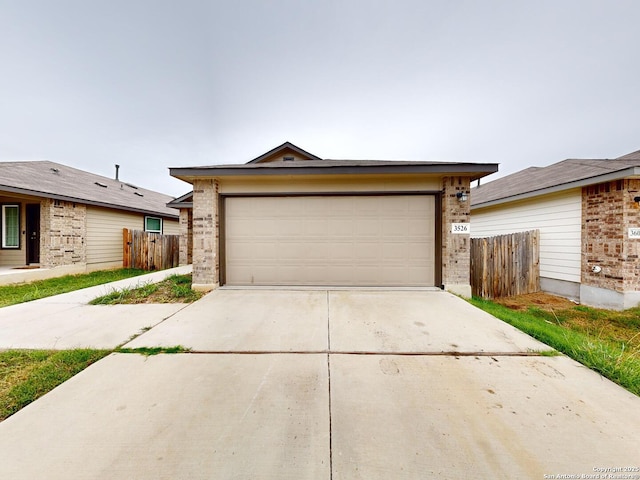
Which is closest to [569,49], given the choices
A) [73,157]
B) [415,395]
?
[415,395]

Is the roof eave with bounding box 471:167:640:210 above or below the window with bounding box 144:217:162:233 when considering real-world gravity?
above

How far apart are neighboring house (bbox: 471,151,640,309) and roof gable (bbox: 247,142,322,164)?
773 cm

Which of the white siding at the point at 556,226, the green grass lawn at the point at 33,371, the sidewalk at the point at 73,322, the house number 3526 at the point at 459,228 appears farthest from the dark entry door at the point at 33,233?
the white siding at the point at 556,226

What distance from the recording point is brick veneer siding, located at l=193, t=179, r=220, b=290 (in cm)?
551

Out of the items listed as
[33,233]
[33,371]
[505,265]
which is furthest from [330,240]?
[33,233]

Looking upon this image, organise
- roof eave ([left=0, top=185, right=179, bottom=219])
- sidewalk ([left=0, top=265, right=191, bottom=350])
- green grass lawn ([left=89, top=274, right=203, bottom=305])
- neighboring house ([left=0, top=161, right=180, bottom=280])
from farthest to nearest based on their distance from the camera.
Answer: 1. neighboring house ([left=0, top=161, right=180, bottom=280])
2. roof eave ([left=0, top=185, right=179, bottom=219])
3. green grass lawn ([left=89, top=274, right=203, bottom=305])
4. sidewalk ([left=0, top=265, right=191, bottom=350])

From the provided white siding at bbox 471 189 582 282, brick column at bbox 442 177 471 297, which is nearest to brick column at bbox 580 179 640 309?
white siding at bbox 471 189 582 282

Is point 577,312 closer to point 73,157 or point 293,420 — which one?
point 293,420

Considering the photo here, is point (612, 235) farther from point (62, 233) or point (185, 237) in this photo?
point (62, 233)

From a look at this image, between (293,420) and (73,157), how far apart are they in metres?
33.2

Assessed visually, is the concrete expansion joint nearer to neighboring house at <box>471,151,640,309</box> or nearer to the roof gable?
neighboring house at <box>471,151,640,309</box>

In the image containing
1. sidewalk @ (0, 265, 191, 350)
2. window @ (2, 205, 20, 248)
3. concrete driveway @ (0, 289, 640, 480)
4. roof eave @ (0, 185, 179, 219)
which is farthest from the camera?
window @ (2, 205, 20, 248)

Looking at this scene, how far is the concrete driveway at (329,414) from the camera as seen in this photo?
1.44 meters

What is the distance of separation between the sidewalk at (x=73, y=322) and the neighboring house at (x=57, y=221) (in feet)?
14.9
